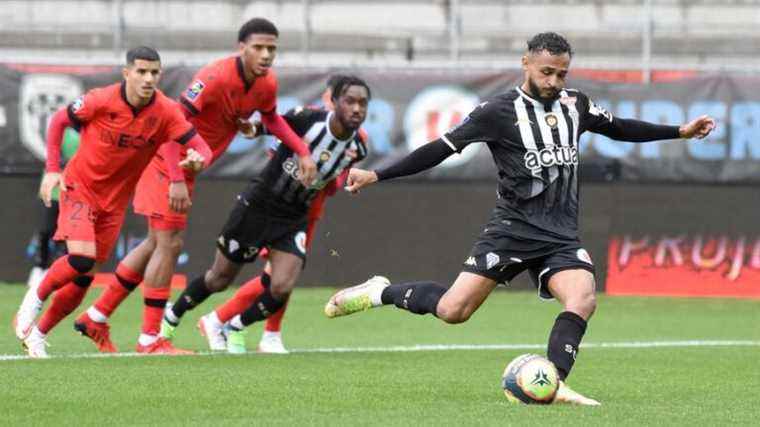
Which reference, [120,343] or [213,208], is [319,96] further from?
[120,343]

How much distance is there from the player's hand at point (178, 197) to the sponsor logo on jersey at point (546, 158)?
305 centimetres

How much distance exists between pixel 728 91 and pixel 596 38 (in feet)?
13.1

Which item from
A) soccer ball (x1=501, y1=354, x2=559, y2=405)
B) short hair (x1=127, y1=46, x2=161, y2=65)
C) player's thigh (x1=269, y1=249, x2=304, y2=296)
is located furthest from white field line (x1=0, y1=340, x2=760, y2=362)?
soccer ball (x1=501, y1=354, x2=559, y2=405)

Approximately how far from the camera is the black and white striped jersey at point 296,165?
11.6m

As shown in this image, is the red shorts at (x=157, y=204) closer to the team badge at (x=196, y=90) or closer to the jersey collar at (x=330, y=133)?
the team badge at (x=196, y=90)

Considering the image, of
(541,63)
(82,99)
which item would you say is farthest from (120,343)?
(541,63)

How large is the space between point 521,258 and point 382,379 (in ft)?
4.37

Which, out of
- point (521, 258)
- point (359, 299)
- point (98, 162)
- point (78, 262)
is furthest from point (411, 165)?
point (98, 162)

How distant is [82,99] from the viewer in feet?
34.7

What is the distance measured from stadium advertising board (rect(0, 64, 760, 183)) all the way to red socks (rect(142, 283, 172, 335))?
23.1 ft

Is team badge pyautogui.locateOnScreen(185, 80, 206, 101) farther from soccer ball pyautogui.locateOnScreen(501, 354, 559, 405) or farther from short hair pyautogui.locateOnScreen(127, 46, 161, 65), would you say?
soccer ball pyautogui.locateOnScreen(501, 354, 559, 405)

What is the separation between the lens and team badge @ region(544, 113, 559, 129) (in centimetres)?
855

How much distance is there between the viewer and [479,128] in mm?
8547

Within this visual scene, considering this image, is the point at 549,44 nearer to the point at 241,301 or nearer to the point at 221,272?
the point at 221,272
